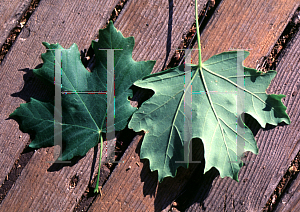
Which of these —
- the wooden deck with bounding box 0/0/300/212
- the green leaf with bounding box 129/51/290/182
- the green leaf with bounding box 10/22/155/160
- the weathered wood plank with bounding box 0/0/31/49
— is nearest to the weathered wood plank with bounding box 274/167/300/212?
the wooden deck with bounding box 0/0/300/212

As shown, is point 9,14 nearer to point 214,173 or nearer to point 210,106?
point 210,106

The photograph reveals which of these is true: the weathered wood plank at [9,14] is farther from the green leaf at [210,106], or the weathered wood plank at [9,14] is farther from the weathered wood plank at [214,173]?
the weathered wood plank at [214,173]

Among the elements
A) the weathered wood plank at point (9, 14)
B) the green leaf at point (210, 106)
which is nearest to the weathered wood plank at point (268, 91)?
the green leaf at point (210, 106)

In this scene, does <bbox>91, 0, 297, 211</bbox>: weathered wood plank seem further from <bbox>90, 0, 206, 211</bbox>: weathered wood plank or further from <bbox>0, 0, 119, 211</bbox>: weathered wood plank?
<bbox>0, 0, 119, 211</bbox>: weathered wood plank

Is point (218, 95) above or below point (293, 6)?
below

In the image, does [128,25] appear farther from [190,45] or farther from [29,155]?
[29,155]

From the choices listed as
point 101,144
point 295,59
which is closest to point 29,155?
point 101,144
